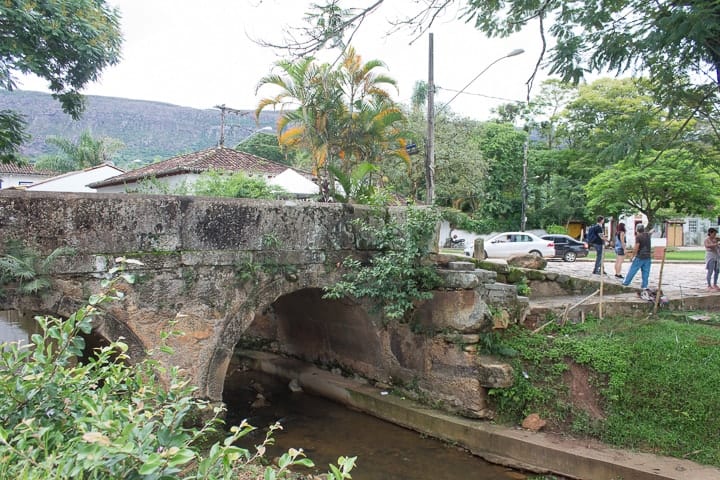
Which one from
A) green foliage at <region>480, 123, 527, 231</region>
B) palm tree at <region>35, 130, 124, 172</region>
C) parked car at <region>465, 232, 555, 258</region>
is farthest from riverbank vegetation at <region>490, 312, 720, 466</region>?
palm tree at <region>35, 130, 124, 172</region>

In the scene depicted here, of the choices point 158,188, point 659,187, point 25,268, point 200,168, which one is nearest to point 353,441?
point 25,268

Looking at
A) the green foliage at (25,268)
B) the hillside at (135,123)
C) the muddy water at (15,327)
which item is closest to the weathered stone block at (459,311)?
the green foliage at (25,268)

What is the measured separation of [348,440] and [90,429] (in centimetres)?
608

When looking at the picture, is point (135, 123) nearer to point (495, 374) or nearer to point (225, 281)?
point (225, 281)

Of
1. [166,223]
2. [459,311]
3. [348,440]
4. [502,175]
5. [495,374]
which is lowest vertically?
[348,440]

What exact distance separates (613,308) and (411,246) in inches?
144

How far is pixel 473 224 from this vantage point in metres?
29.8

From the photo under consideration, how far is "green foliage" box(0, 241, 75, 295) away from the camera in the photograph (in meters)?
4.98

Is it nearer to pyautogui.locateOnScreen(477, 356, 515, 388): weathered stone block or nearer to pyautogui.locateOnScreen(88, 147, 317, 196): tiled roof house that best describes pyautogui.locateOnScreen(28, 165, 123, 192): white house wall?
pyautogui.locateOnScreen(88, 147, 317, 196): tiled roof house

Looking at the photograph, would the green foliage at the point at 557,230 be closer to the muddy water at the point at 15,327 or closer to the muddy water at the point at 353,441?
the muddy water at the point at 353,441

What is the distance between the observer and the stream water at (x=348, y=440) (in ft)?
21.1

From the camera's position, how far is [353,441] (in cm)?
740

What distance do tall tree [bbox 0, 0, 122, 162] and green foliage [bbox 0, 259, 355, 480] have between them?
22.2ft

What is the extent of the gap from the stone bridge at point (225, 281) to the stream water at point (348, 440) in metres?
0.72
